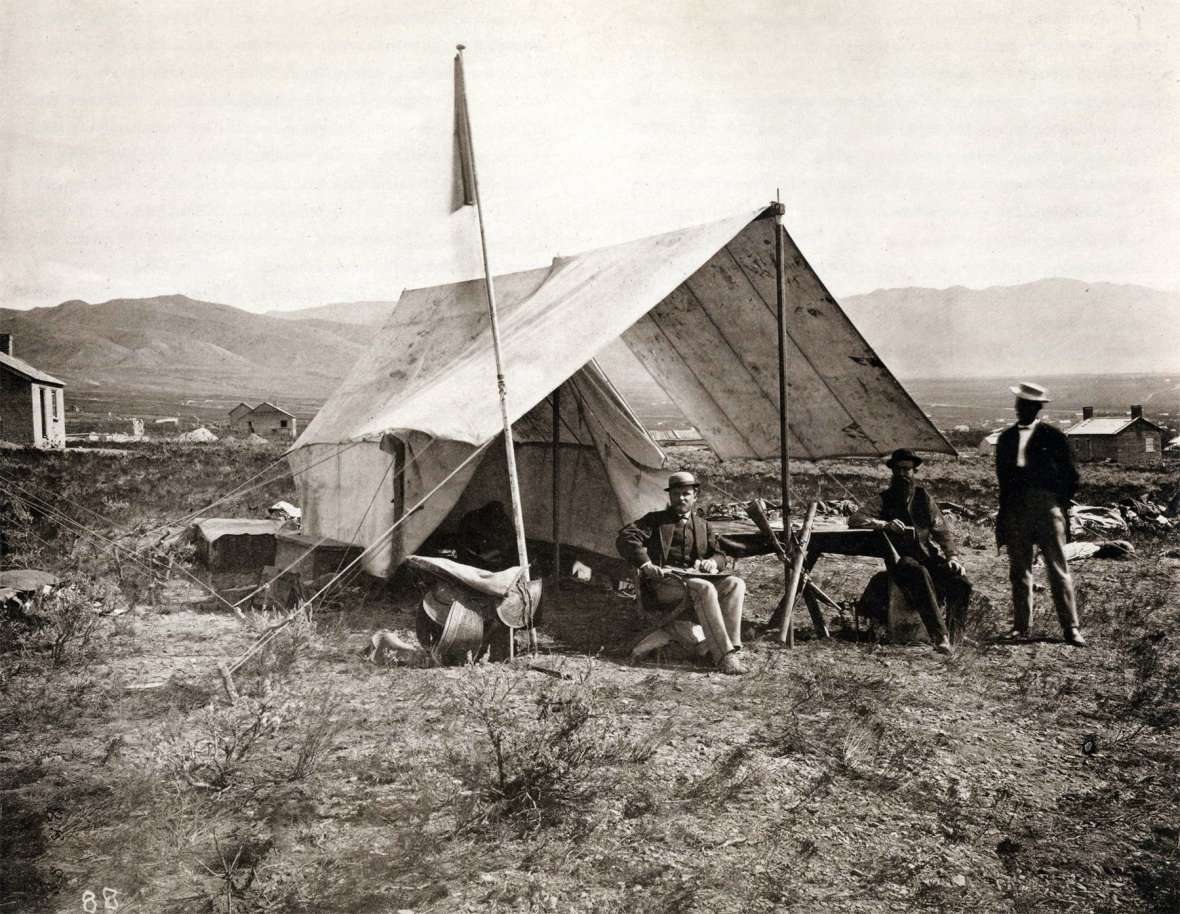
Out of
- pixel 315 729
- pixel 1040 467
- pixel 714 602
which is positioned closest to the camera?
pixel 315 729

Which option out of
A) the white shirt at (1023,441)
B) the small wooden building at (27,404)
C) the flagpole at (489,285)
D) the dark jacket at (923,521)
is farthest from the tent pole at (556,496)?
the small wooden building at (27,404)

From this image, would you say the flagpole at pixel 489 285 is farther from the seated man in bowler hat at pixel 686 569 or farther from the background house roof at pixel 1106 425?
the background house roof at pixel 1106 425

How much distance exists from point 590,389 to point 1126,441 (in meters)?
24.1

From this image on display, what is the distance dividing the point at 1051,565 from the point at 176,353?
153654 millimetres

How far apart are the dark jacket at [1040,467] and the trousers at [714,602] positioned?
6.25 feet

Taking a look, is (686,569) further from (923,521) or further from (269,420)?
(269,420)

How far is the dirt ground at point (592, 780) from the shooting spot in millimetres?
2625

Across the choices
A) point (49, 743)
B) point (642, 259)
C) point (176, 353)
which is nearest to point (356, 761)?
point (49, 743)

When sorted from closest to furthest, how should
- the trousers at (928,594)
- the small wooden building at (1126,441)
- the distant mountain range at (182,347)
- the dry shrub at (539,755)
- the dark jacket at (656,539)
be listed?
the dry shrub at (539,755) < the dark jacket at (656,539) < the trousers at (928,594) < the small wooden building at (1126,441) < the distant mountain range at (182,347)

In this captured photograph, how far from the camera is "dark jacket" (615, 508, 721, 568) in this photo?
16.6 feet

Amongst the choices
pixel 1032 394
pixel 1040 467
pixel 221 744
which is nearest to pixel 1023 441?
pixel 1040 467

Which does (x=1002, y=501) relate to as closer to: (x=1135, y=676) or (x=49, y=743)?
(x=1135, y=676)

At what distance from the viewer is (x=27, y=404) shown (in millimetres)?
25734

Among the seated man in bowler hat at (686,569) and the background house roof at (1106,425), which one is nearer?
the seated man in bowler hat at (686,569)
